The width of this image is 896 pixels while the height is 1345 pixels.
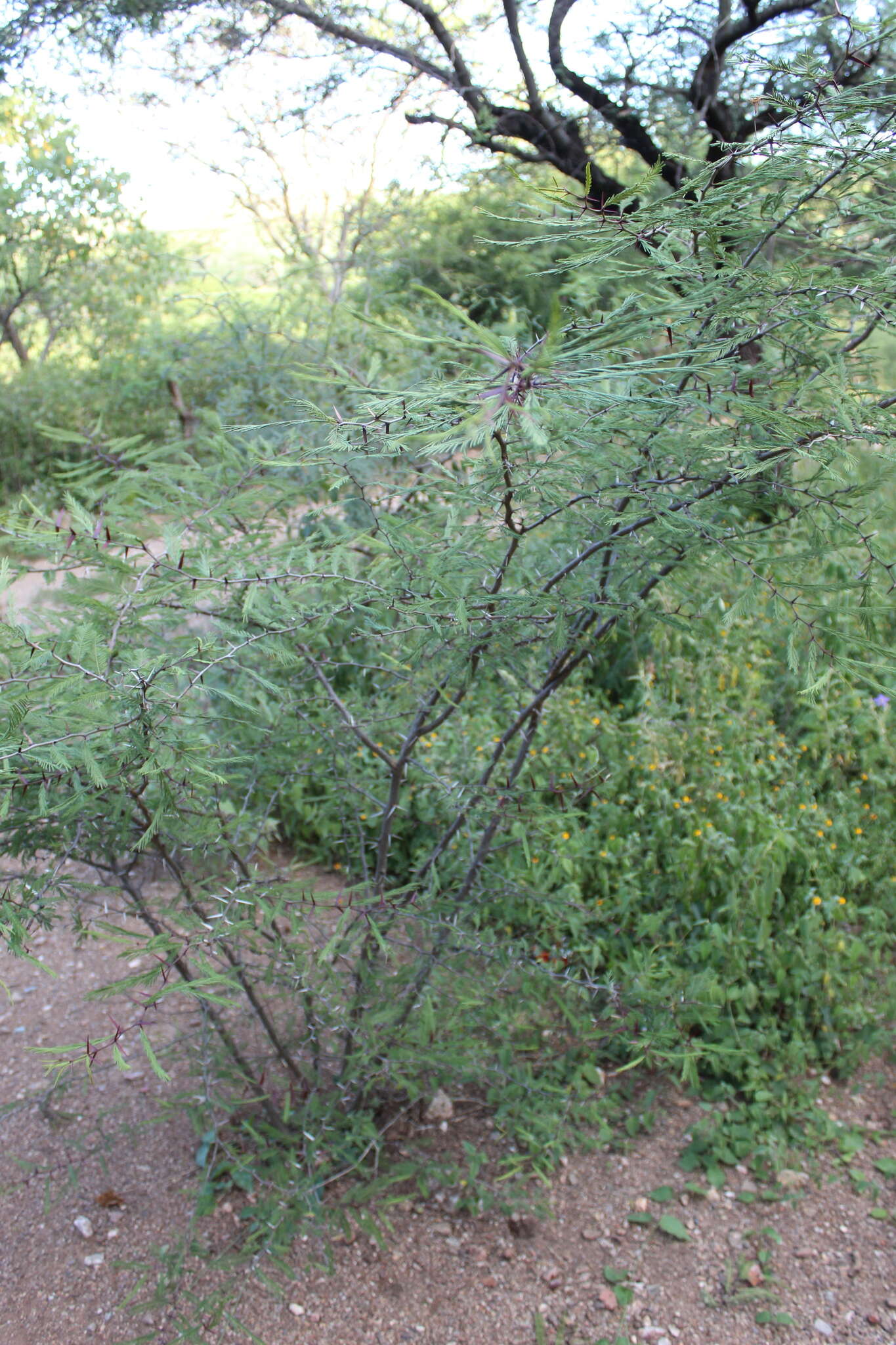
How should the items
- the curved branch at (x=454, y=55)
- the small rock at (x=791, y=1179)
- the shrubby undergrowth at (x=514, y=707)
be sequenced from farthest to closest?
the curved branch at (x=454, y=55), the small rock at (x=791, y=1179), the shrubby undergrowth at (x=514, y=707)

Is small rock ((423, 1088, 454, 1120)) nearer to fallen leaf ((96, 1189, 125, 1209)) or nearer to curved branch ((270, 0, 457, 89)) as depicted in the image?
fallen leaf ((96, 1189, 125, 1209))

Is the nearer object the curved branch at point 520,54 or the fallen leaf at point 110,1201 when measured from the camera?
the fallen leaf at point 110,1201

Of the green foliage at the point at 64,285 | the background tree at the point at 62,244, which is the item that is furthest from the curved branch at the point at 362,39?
the background tree at the point at 62,244

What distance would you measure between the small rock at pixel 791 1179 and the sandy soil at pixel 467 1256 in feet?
0.07

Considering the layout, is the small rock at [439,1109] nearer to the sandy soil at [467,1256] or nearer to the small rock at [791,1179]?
the sandy soil at [467,1256]

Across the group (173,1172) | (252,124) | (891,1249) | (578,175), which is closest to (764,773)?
(891,1249)

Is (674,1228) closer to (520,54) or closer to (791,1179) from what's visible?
(791,1179)

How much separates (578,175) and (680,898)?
387 cm

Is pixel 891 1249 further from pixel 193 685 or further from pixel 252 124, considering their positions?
pixel 252 124

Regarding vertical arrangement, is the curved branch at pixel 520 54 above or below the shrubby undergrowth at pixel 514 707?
above

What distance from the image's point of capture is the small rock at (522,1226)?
2318 mm

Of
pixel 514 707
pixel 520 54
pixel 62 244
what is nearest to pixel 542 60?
pixel 520 54

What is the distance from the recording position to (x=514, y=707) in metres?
2.88

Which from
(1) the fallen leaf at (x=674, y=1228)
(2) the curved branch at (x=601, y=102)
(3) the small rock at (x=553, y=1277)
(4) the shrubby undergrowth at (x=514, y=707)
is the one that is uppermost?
(2) the curved branch at (x=601, y=102)
